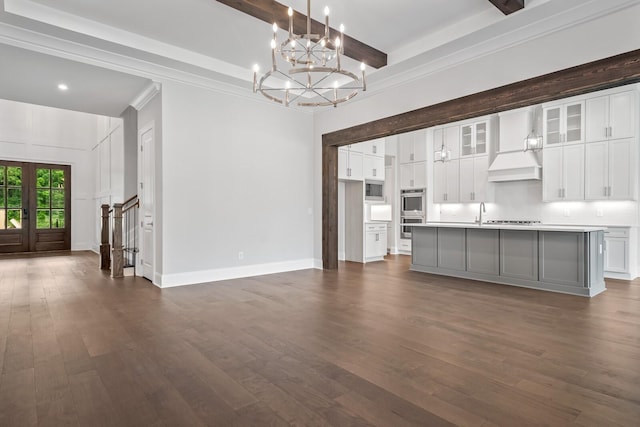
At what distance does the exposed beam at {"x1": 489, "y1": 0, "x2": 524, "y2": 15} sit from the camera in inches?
133

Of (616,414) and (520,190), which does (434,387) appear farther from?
(520,190)

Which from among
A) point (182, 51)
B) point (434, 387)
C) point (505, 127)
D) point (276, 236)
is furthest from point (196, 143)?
point (505, 127)

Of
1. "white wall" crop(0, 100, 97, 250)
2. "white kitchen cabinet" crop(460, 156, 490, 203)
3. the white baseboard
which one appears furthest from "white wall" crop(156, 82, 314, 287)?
"white wall" crop(0, 100, 97, 250)

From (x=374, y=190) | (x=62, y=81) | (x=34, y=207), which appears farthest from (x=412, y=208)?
(x=34, y=207)

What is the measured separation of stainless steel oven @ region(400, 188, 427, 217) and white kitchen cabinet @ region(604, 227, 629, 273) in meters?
3.76

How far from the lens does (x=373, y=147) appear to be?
813 cm

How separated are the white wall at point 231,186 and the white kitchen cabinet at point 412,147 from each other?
3.43 m

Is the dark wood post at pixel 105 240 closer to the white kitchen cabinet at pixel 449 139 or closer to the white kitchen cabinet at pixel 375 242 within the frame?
the white kitchen cabinet at pixel 375 242

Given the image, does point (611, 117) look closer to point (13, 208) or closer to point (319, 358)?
point (319, 358)

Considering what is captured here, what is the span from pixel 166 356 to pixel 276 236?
3828mm

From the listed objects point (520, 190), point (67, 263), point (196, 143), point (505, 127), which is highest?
point (505, 127)

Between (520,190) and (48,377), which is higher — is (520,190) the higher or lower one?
the higher one

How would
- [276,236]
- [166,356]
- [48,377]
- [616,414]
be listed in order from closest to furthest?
[616,414], [48,377], [166,356], [276,236]

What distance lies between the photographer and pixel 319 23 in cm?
406
